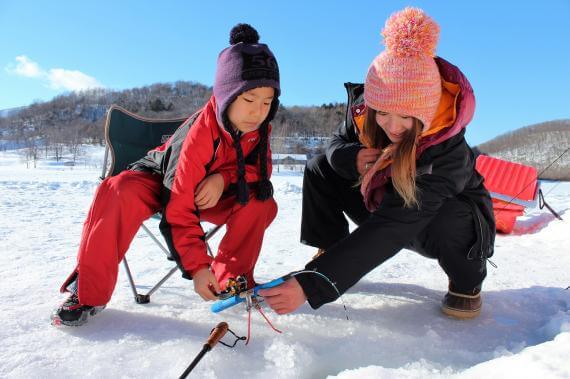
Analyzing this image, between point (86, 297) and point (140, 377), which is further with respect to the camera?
point (86, 297)

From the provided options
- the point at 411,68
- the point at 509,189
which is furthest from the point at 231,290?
the point at 509,189

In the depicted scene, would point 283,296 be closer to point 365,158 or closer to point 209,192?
point 209,192

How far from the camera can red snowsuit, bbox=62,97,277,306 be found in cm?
139

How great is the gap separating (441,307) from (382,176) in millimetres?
586

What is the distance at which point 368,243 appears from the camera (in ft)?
4.42

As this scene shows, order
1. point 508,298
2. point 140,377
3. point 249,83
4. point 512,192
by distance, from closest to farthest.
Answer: point 140,377, point 249,83, point 508,298, point 512,192

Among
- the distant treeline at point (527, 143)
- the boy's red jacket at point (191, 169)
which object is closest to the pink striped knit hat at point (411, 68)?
the boy's red jacket at point (191, 169)

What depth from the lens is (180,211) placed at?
4.78 feet

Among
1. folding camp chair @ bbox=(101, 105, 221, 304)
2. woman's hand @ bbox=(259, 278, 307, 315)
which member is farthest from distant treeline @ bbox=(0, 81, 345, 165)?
woman's hand @ bbox=(259, 278, 307, 315)

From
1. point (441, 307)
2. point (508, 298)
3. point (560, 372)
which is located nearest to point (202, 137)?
point (441, 307)

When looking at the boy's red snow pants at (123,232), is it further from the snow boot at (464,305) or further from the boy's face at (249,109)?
the snow boot at (464,305)

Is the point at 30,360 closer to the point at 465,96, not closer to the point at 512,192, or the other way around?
the point at 465,96

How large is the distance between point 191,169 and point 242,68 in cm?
44

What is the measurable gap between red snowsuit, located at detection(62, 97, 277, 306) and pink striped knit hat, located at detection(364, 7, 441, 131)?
619mm
